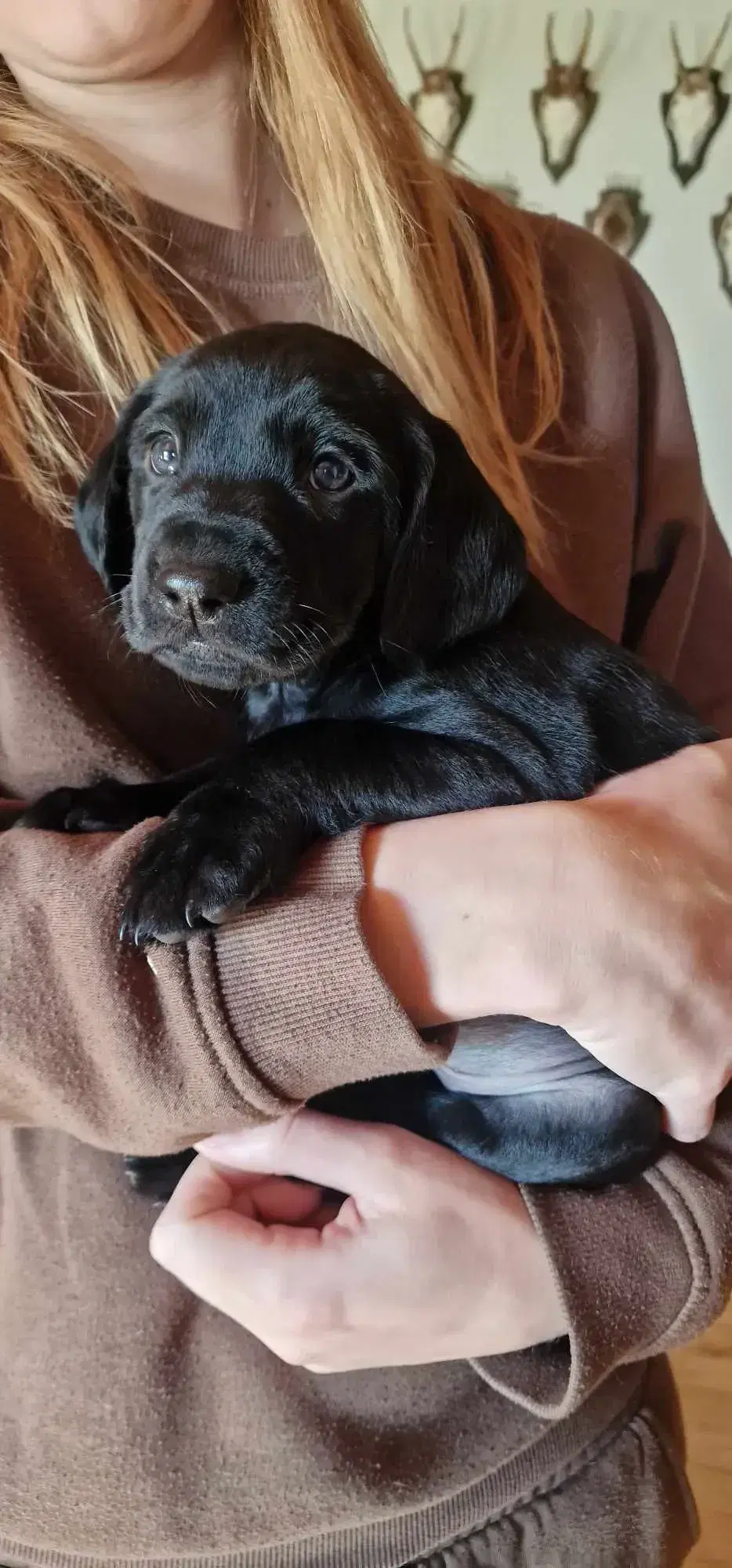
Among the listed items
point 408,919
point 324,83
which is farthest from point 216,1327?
point 324,83

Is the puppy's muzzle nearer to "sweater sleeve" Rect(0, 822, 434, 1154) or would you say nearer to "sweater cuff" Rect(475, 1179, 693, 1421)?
"sweater sleeve" Rect(0, 822, 434, 1154)

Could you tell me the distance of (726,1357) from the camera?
84.2 inches

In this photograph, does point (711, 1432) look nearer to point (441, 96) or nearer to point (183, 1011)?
point (183, 1011)

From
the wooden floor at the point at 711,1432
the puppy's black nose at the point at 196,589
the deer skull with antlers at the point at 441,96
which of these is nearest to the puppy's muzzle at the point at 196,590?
the puppy's black nose at the point at 196,589

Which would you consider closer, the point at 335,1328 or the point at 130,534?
the point at 335,1328

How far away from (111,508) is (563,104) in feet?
8.86

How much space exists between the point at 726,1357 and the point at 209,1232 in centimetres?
173

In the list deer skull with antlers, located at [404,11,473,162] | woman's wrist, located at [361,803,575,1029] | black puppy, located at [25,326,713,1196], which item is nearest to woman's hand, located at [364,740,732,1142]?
woman's wrist, located at [361,803,575,1029]

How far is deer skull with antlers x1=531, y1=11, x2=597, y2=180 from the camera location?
294cm

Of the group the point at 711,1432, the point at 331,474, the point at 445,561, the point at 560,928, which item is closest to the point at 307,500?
the point at 331,474

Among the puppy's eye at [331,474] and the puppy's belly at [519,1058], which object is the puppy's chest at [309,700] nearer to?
A: the puppy's eye at [331,474]

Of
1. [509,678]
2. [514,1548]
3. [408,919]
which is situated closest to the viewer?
[408,919]

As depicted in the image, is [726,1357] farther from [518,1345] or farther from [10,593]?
[10,593]

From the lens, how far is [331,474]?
1026mm
